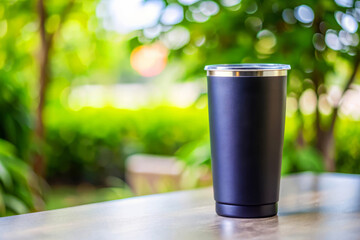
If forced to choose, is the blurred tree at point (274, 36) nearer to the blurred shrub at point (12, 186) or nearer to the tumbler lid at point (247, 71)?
the blurred shrub at point (12, 186)

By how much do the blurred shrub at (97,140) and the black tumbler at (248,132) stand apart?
3744 millimetres

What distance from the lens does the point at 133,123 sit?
182 inches

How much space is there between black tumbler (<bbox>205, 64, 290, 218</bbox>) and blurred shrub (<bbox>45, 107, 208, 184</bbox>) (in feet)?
12.3

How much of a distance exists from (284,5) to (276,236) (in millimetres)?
1014

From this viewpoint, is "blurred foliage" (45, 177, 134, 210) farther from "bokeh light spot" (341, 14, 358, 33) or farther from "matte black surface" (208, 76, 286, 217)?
"matte black surface" (208, 76, 286, 217)

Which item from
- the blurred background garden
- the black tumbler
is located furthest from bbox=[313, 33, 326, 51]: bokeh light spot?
the black tumbler

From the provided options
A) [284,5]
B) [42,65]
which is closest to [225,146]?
[284,5]

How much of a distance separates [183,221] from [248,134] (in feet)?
0.45

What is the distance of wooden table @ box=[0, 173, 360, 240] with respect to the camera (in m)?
0.61

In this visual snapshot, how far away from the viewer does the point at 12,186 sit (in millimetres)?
1777

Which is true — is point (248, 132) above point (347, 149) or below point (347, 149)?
above

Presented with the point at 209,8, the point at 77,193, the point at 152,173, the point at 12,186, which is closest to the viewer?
the point at 209,8

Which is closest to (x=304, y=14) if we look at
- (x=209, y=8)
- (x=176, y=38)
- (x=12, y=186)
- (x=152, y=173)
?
(x=209, y=8)

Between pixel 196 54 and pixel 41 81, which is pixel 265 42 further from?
pixel 41 81
